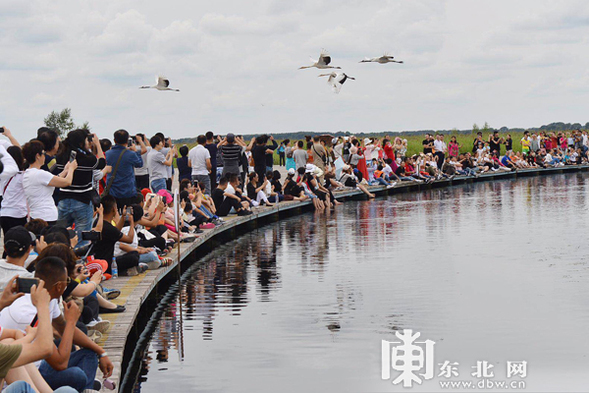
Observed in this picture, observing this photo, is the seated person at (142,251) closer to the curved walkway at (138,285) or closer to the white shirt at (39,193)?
the curved walkway at (138,285)

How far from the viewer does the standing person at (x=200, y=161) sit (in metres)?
18.8

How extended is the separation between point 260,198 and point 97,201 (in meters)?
11.9

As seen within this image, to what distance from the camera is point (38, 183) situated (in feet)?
30.6

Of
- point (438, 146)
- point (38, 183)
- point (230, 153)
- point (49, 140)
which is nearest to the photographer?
point (38, 183)

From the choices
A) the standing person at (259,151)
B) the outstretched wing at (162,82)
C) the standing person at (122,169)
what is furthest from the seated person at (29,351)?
the standing person at (259,151)

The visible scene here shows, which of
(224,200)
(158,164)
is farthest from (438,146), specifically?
(158,164)

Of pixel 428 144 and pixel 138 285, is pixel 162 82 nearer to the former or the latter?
pixel 138 285

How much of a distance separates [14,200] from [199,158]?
9303 mm

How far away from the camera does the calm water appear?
7.97 m

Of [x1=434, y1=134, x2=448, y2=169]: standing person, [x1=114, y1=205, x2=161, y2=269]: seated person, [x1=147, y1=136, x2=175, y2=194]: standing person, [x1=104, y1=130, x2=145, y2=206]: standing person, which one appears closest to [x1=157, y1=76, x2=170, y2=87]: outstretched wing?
[x1=147, y1=136, x2=175, y2=194]: standing person

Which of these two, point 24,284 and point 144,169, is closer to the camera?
point 24,284

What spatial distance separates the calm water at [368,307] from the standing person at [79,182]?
164 centimetres

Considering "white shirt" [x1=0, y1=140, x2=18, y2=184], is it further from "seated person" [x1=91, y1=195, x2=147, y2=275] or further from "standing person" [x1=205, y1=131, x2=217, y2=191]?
"standing person" [x1=205, y1=131, x2=217, y2=191]

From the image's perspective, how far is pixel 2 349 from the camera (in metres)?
4.63
